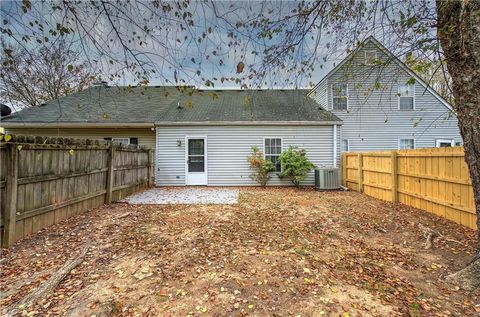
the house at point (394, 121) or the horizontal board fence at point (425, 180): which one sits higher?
the house at point (394, 121)

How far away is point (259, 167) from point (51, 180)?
7.06 meters

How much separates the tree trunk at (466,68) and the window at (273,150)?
7.65 meters

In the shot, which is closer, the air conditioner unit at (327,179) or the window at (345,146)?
the air conditioner unit at (327,179)

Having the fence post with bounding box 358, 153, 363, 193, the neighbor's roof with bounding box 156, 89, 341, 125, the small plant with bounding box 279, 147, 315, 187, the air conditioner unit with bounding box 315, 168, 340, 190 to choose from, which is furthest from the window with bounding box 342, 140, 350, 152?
the fence post with bounding box 358, 153, 363, 193

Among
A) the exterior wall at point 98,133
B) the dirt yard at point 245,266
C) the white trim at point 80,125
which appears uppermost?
the white trim at point 80,125

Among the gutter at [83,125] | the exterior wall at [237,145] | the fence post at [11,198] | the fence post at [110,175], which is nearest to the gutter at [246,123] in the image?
the exterior wall at [237,145]

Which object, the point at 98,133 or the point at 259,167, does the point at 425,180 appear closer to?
the point at 259,167

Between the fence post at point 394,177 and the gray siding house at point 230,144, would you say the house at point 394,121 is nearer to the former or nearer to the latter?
the gray siding house at point 230,144

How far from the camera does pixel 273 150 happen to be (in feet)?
34.2

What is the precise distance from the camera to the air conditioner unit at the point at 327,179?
9352mm

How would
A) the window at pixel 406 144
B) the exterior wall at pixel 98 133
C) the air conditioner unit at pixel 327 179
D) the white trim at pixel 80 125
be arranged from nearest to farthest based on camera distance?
1. the air conditioner unit at pixel 327 179
2. the white trim at pixel 80 125
3. the exterior wall at pixel 98 133
4. the window at pixel 406 144

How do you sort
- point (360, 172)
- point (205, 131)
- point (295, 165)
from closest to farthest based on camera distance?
point (360, 172) → point (295, 165) → point (205, 131)

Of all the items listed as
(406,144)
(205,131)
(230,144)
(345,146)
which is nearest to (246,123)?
(230,144)

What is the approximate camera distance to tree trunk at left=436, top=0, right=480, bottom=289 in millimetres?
2496
